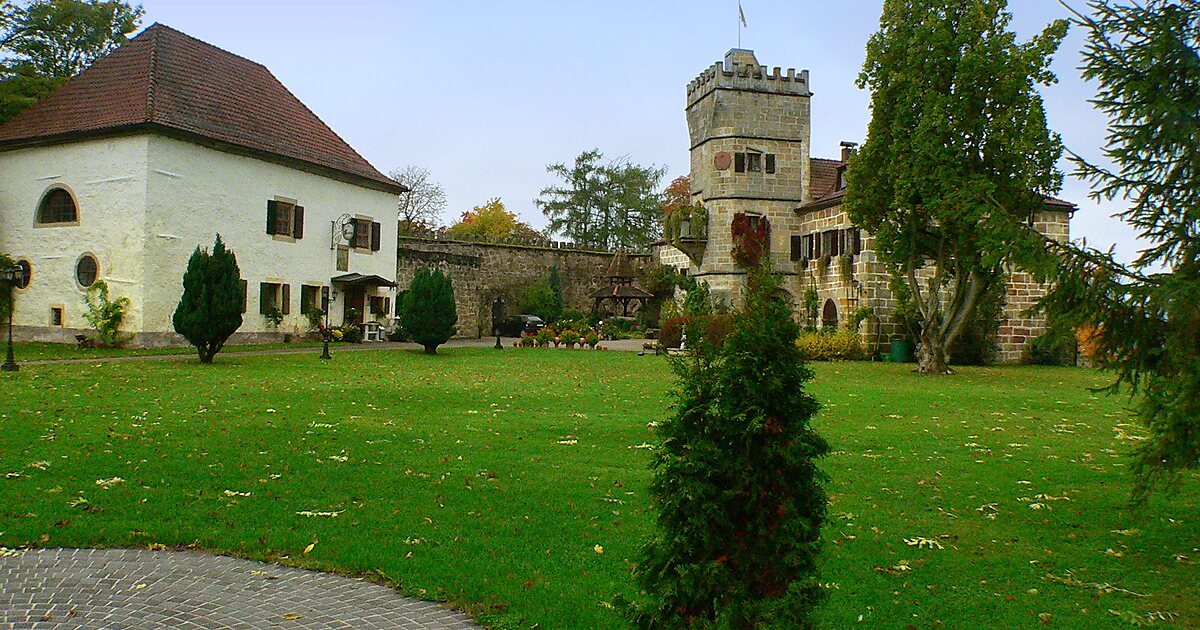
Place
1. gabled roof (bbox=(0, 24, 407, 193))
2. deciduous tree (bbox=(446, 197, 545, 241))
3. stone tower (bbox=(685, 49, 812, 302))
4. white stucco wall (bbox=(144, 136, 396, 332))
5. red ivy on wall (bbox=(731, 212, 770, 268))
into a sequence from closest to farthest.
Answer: white stucco wall (bbox=(144, 136, 396, 332)), gabled roof (bbox=(0, 24, 407, 193)), red ivy on wall (bbox=(731, 212, 770, 268)), stone tower (bbox=(685, 49, 812, 302)), deciduous tree (bbox=(446, 197, 545, 241))

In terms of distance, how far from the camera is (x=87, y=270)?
85.5ft

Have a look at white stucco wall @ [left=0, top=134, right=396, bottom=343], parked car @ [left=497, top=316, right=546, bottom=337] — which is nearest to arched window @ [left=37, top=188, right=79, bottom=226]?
white stucco wall @ [left=0, top=134, right=396, bottom=343]

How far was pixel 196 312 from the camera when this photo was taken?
19469mm

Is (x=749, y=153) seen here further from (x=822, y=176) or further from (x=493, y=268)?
(x=493, y=268)

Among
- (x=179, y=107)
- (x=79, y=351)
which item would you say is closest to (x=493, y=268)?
(x=179, y=107)

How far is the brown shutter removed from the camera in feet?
99.0

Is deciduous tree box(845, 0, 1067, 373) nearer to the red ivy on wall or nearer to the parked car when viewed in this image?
Result: the red ivy on wall

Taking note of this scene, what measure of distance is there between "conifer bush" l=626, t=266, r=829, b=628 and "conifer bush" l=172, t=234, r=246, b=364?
59.5ft

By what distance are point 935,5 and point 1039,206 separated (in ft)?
19.3

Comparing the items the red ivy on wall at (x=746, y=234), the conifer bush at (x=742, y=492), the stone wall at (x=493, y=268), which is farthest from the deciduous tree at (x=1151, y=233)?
the stone wall at (x=493, y=268)

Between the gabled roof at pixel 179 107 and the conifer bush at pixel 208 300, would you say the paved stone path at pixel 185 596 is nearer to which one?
the conifer bush at pixel 208 300

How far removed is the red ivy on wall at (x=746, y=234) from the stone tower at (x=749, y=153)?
259mm

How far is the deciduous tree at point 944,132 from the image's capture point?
2175 centimetres

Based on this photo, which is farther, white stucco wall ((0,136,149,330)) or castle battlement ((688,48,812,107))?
castle battlement ((688,48,812,107))
